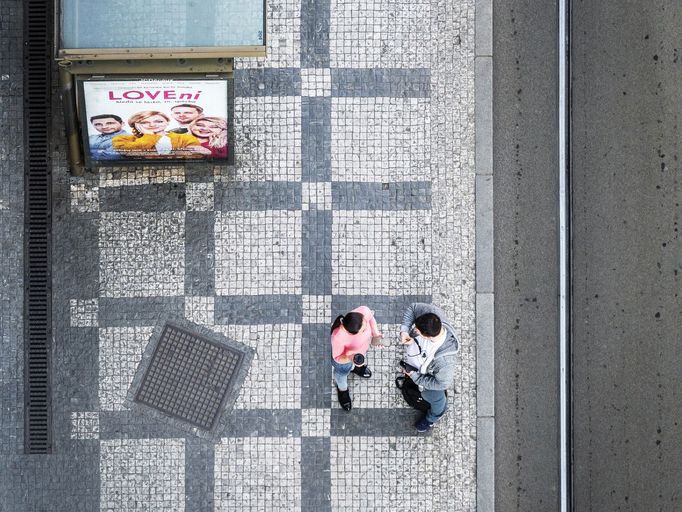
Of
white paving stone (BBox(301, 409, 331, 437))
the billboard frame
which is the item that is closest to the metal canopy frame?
the billboard frame

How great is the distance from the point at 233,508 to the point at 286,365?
152 centimetres

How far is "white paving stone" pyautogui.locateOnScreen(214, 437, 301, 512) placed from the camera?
6922mm

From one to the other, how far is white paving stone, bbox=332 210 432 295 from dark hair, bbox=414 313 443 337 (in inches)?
56.6

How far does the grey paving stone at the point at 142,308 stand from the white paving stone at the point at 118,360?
8cm

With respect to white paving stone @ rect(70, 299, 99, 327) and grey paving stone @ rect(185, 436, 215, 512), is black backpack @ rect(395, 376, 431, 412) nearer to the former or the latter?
grey paving stone @ rect(185, 436, 215, 512)

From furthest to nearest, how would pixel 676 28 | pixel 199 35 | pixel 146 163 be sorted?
pixel 676 28 < pixel 146 163 < pixel 199 35

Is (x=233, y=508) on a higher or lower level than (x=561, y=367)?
lower

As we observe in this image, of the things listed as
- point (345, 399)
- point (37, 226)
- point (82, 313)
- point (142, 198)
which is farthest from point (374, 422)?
point (37, 226)

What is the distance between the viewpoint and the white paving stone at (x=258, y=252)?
7.01 meters

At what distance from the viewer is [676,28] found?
7148mm

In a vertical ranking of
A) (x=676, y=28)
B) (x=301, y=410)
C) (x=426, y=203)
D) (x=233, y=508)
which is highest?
(x=676, y=28)

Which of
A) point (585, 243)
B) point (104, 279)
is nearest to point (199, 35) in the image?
point (104, 279)

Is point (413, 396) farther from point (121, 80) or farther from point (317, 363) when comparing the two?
point (121, 80)

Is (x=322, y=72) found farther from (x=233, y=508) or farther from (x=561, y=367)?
(x=233, y=508)
